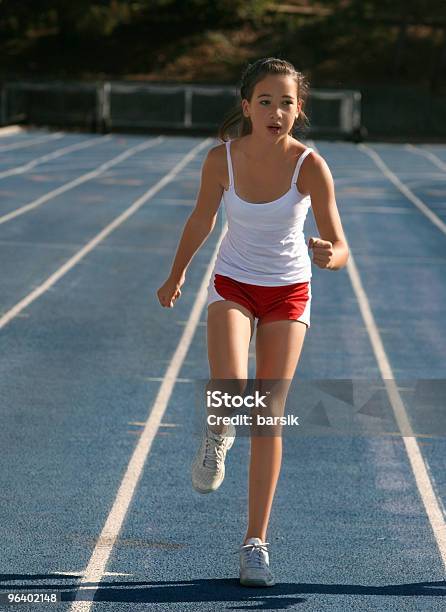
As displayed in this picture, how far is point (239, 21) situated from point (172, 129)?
70.3 ft

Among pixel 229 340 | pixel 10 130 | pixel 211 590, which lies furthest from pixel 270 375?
pixel 10 130

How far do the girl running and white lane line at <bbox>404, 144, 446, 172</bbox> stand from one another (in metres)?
32.0

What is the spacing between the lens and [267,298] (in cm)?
498

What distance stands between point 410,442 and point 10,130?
39.5 m

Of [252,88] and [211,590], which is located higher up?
[252,88]

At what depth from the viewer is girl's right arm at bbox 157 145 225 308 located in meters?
5.02

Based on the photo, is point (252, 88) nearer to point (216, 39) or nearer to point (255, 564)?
point (255, 564)

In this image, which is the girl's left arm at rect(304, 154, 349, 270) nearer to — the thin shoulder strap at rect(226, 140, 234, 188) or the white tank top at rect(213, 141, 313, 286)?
the white tank top at rect(213, 141, 313, 286)

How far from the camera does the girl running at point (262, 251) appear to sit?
193 inches

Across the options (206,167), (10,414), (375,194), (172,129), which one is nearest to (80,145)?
(172,129)

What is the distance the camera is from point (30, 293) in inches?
543

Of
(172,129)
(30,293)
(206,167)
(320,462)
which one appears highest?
(206,167)

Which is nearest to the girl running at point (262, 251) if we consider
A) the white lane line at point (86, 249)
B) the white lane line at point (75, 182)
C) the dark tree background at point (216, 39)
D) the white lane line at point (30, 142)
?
the white lane line at point (86, 249)

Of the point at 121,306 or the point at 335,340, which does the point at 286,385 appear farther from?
the point at 121,306
